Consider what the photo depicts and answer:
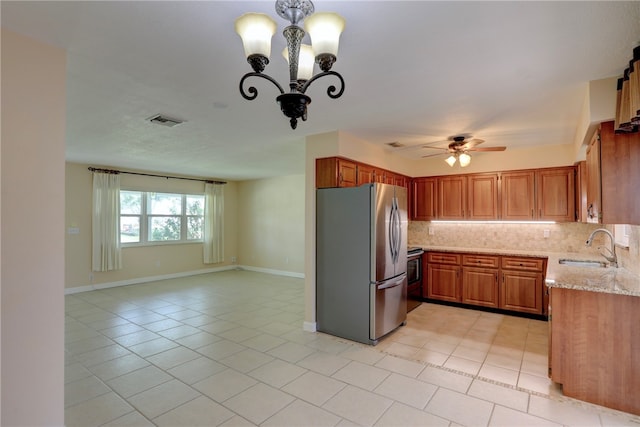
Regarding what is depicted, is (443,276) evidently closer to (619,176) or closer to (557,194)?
(557,194)

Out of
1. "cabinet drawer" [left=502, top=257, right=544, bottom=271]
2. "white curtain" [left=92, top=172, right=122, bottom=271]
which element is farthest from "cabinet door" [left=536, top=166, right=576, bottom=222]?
"white curtain" [left=92, top=172, right=122, bottom=271]

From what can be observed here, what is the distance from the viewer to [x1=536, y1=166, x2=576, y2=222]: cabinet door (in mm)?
4488

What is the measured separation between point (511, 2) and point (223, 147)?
13.0 feet

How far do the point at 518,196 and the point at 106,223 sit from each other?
748 cm

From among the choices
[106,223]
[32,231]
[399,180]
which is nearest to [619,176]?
[399,180]

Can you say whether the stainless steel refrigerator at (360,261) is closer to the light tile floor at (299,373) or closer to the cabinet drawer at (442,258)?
the light tile floor at (299,373)

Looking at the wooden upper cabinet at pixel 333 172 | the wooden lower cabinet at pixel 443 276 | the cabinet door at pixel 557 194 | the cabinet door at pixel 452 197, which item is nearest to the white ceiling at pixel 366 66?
Answer: the wooden upper cabinet at pixel 333 172

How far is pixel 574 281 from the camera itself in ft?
8.29

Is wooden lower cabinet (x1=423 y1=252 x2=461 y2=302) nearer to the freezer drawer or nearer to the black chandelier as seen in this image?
the freezer drawer

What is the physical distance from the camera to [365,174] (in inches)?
174

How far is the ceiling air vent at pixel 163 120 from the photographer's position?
3329mm

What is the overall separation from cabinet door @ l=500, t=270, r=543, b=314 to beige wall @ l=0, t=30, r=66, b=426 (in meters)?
5.02

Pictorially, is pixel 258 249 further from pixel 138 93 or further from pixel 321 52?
pixel 321 52

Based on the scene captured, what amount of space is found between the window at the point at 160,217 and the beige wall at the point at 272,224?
3.95 feet
